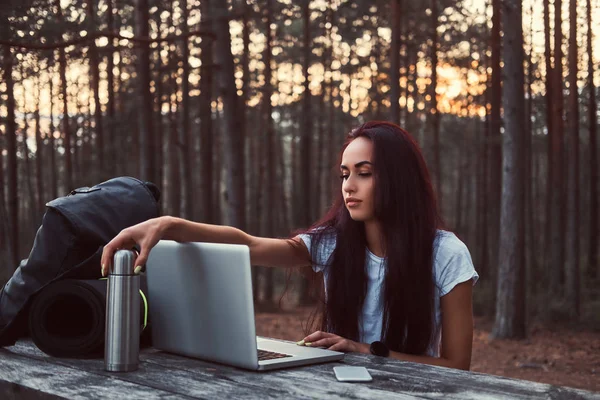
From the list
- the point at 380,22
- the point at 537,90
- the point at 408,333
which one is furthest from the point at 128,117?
the point at 408,333

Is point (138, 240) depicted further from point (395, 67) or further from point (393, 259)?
point (395, 67)

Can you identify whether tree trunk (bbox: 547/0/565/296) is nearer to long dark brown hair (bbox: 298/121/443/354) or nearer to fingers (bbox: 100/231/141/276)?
long dark brown hair (bbox: 298/121/443/354)

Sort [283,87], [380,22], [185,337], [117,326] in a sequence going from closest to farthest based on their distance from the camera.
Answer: [117,326], [185,337], [380,22], [283,87]

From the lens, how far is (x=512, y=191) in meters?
11.8

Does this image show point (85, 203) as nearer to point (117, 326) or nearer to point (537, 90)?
point (117, 326)

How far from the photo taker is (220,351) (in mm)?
2246

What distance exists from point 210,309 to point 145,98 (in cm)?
1006

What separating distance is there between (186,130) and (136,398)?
16.8m

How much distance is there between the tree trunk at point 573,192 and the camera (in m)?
14.6

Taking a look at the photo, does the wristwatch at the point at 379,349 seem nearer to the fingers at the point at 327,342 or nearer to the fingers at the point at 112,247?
the fingers at the point at 327,342

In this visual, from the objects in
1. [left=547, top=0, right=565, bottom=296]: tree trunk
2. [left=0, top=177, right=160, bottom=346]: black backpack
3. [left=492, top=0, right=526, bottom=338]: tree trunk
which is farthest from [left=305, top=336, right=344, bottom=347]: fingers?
[left=547, top=0, right=565, bottom=296]: tree trunk

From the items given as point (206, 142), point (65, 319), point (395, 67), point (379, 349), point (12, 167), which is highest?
point (395, 67)

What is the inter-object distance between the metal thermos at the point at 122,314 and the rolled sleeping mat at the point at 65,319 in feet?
0.61

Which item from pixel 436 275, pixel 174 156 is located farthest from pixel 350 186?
pixel 174 156
